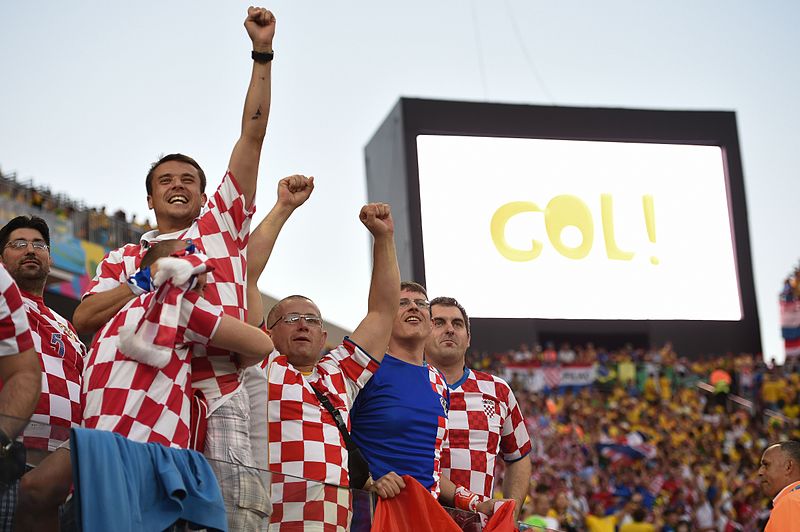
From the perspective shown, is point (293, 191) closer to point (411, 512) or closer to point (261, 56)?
point (261, 56)

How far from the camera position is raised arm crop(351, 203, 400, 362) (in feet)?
10.8

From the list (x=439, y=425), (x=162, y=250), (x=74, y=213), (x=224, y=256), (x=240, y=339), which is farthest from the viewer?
(x=74, y=213)

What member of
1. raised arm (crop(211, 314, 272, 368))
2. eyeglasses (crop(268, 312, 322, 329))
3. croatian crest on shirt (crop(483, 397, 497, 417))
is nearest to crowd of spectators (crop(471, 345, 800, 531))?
croatian crest on shirt (crop(483, 397, 497, 417))

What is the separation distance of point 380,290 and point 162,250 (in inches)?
35.3

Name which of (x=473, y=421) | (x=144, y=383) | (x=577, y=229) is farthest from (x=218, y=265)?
(x=577, y=229)

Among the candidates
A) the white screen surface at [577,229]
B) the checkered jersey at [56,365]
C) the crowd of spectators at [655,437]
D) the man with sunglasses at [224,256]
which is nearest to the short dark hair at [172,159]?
the man with sunglasses at [224,256]

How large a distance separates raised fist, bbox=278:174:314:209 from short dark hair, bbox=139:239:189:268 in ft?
1.73

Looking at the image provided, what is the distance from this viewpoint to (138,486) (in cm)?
226

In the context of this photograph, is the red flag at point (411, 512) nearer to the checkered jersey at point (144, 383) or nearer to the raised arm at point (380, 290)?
the raised arm at point (380, 290)

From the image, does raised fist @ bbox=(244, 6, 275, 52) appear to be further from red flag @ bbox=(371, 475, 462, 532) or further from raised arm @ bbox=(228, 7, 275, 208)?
red flag @ bbox=(371, 475, 462, 532)

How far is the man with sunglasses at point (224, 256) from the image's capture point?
102 inches

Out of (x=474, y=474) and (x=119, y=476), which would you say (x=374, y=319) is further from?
(x=119, y=476)

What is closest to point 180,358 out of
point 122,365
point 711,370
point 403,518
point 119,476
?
point 122,365

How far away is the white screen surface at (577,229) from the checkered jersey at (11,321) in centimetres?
1150
